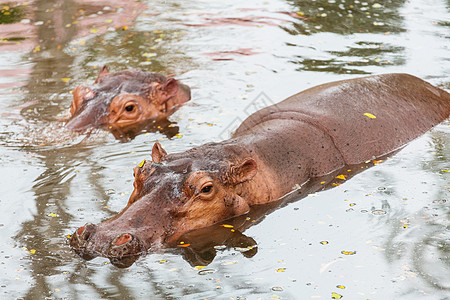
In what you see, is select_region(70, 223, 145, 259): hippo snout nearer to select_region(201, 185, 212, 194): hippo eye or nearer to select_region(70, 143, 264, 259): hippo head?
select_region(70, 143, 264, 259): hippo head

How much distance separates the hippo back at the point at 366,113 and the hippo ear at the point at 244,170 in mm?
1195

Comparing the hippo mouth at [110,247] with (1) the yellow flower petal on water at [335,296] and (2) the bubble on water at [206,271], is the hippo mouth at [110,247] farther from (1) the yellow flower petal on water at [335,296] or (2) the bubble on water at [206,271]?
(1) the yellow flower petal on water at [335,296]

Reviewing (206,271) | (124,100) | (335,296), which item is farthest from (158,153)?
(124,100)

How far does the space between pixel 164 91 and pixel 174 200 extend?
4.60 m

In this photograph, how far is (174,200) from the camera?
22.5ft

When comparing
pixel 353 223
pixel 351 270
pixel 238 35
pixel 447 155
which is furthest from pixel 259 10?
pixel 351 270

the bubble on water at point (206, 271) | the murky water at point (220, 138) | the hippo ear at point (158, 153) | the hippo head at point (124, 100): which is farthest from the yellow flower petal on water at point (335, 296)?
the hippo head at point (124, 100)

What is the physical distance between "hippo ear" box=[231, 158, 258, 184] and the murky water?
0.49 m

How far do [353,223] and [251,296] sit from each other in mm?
1755

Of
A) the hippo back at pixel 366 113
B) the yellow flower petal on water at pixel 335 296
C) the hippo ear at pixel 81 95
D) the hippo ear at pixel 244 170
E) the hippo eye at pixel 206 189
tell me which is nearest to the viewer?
the yellow flower petal on water at pixel 335 296

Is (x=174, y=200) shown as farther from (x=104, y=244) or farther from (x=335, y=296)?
(x=335, y=296)

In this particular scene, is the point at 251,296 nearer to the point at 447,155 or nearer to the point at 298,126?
the point at 298,126

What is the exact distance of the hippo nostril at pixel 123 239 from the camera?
20.7 ft

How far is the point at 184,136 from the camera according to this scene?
9.98m
